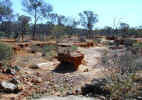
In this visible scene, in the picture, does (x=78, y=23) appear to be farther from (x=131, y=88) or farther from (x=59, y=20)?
(x=131, y=88)

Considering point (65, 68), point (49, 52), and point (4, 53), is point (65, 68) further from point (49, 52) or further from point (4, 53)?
point (49, 52)

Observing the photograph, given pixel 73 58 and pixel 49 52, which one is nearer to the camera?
pixel 73 58

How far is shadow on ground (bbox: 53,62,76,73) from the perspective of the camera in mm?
10180

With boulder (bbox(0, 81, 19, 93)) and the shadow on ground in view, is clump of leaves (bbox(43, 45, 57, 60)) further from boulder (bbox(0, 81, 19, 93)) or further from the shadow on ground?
boulder (bbox(0, 81, 19, 93))

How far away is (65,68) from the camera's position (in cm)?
1065

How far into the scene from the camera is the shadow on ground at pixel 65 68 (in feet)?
33.4

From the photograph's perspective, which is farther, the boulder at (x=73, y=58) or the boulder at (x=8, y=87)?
the boulder at (x=73, y=58)

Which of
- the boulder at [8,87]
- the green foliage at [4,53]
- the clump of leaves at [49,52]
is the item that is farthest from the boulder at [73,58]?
the boulder at [8,87]

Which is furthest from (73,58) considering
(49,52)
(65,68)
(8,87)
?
(49,52)

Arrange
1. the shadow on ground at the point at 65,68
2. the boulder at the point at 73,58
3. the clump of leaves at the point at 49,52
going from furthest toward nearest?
the clump of leaves at the point at 49,52 → the boulder at the point at 73,58 → the shadow on ground at the point at 65,68

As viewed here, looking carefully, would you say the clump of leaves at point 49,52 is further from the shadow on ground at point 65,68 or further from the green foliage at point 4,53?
the green foliage at point 4,53

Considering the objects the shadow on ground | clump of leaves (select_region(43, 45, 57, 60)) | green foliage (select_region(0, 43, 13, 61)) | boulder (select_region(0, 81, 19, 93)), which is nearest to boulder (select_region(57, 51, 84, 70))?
the shadow on ground

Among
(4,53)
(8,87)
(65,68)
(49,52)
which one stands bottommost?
(65,68)

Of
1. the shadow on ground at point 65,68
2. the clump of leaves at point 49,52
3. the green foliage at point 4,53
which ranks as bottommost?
the shadow on ground at point 65,68
